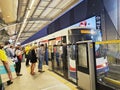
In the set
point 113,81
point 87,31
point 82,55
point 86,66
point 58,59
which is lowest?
point 113,81

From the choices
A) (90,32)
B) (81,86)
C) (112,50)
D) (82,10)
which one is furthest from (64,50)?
(112,50)

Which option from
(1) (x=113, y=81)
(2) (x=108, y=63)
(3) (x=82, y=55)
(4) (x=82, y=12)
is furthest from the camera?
(4) (x=82, y=12)

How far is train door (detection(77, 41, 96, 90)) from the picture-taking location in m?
5.01

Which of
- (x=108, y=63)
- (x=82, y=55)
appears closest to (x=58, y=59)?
(x=82, y=55)

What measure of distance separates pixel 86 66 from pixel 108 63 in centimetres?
65

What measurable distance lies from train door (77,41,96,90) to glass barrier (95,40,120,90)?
0.58 feet

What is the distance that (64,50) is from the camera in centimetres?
822

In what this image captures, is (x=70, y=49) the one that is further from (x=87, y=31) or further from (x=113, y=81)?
(x=113, y=81)

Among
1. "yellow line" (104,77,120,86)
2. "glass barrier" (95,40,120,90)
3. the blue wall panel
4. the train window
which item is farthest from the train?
"yellow line" (104,77,120,86)

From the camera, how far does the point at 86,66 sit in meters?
5.25

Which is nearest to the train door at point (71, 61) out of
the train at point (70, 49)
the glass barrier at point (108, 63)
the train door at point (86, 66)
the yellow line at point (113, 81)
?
the train at point (70, 49)

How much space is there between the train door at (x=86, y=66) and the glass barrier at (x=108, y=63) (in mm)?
176

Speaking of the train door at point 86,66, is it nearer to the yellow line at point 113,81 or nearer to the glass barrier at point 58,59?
the yellow line at point 113,81

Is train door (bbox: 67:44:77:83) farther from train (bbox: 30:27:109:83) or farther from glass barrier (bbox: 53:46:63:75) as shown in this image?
glass barrier (bbox: 53:46:63:75)
